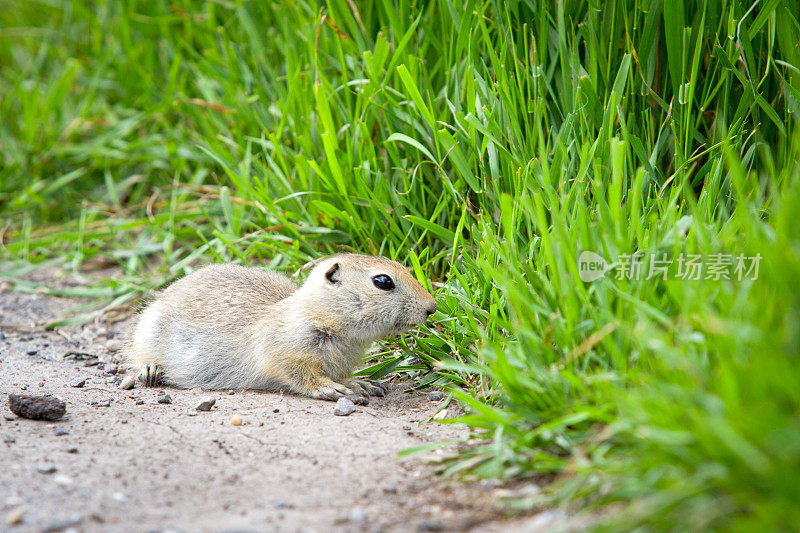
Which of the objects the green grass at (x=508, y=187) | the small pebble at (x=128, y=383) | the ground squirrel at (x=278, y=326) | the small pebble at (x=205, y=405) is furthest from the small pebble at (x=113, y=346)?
the small pebble at (x=205, y=405)

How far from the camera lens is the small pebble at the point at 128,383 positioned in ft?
13.2

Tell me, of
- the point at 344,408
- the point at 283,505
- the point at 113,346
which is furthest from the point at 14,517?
the point at 113,346

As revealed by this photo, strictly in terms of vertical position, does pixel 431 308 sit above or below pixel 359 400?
above

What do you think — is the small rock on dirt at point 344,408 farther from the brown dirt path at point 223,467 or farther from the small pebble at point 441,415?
the small pebble at point 441,415

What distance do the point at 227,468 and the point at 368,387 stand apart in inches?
48.6

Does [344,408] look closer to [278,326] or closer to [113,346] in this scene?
[278,326]

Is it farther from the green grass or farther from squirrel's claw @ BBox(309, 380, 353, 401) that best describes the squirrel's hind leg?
the green grass

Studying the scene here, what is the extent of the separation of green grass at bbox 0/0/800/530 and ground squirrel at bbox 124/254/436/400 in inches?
9.4

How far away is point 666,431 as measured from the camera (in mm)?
1994

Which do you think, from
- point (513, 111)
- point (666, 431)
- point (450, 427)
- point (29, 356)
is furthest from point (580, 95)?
point (29, 356)

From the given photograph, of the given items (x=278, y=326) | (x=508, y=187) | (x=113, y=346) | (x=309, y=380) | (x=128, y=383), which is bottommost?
(x=113, y=346)

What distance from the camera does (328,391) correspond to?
3.79m

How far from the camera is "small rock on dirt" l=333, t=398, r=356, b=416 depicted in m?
3.52

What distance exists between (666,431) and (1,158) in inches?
253
